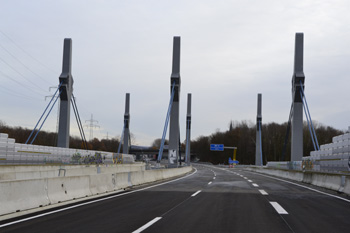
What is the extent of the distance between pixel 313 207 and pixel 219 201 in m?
2.85

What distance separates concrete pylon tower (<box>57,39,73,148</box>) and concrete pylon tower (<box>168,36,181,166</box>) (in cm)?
943

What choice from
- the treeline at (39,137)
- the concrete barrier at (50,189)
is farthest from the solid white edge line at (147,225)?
the treeline at (39,137)

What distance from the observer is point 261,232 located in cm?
752

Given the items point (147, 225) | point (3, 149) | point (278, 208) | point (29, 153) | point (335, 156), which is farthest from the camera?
point (29, 153)

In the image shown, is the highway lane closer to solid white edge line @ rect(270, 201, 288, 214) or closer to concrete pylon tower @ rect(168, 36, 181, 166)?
solid white edge line @ rect(270, 201, 288, 214)

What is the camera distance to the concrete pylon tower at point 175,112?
3662 cm

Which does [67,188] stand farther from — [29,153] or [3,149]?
[29,153]

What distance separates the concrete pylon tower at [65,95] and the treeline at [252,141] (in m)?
82.0

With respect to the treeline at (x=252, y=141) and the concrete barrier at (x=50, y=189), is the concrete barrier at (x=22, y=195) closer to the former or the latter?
the concrete barrier at (x=50, y=189)

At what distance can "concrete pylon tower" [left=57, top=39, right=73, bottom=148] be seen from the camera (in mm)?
35938

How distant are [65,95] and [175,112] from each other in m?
10.3

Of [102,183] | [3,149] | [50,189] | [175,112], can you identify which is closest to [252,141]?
[175,112]

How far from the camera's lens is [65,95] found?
36.6 metres

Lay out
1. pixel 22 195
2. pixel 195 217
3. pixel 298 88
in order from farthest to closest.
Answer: pixel 298 88 < pixel 22 195 < pixel 195 217
